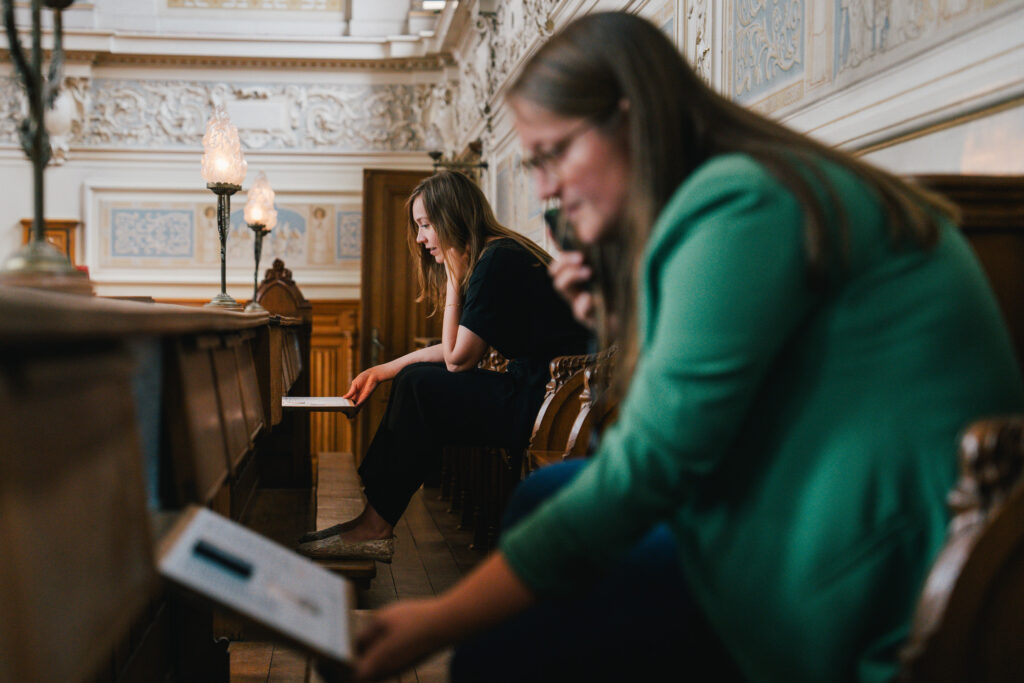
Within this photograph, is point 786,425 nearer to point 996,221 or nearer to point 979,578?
point 979,578

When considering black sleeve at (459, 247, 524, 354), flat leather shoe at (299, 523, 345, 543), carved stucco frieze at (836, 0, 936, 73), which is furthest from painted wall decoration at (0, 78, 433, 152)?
carved stucco frieze at (836, 0, 936, 73)

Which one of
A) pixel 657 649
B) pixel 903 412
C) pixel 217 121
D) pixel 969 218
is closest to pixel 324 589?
pixel 657 649

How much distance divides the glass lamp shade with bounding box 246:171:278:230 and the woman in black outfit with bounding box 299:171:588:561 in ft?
6.14

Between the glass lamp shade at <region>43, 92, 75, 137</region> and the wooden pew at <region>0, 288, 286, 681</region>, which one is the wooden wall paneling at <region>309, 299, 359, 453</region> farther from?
the wooden pew at <region>0, 288, 286, 681</region>

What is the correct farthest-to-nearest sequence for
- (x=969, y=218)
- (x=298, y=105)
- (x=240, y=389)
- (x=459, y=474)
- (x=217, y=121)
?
(x=298, y=105) → (x=459, y=474) → (x=217, y=121) → (x=240, y=389) → (x=969, y=218)

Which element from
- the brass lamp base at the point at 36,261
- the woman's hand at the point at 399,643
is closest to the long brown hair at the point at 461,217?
the brass lamp base at the point at 36,261

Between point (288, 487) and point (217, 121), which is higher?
point (217, 121)

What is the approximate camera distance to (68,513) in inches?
31.7

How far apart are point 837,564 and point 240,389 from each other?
5.21ft

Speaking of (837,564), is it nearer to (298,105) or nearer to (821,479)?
(821,479)

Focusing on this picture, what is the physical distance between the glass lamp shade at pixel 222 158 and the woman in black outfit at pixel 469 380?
1.09m

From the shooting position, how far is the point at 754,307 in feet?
2.66

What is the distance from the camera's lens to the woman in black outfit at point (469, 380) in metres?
2.72

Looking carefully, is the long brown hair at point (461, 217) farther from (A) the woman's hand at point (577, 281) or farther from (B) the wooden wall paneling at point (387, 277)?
(B) the wooden wall paneling at point (387, 277)
